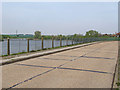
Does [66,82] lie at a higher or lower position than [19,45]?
lower

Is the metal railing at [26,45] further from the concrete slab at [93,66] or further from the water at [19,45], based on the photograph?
the concrete slab at [93,66]

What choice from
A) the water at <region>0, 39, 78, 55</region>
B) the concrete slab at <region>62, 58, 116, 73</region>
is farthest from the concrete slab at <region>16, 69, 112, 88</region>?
the water at <region>0, 39, 78, 55</region>

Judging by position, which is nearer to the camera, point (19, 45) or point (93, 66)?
point (93, 66)

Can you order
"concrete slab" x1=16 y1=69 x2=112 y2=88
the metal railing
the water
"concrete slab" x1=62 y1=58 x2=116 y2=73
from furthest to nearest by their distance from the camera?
the water → the metal railing → "concrete slab" x1=62 y1=58 x2=116 y2=73 → "concrete slab" x1=16 y1=69 x2=112 y2=88

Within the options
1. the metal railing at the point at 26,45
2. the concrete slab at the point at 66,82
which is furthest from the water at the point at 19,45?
the concrete slab at the point at 66,82

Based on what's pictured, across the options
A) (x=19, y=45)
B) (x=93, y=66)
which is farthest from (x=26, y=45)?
(x=93, y=66)

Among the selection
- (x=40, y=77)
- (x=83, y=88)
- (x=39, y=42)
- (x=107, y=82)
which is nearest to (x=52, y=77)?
(x=40, y=77)

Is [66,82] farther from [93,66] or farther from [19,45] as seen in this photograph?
[19,45]

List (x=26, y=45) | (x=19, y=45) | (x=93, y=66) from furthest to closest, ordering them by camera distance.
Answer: (x=26, y=45) → (x=19, y=45) → (x=93, y=66)

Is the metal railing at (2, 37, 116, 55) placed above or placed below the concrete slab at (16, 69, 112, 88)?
above

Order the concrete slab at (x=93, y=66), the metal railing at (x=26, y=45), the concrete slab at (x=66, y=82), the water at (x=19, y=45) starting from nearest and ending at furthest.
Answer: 1. the concrete slab at (x=66, y=82)
2. the concrete slab at (x=93, y=66)
3. the metal railing at (x=26, y=45)
4. the water at (x=19, y=45)

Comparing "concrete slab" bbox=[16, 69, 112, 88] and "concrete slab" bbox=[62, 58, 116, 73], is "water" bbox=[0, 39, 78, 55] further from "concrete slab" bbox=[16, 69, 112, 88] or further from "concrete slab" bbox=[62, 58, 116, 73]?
"concrete slab" bbox=[16, 69, 112, 88]

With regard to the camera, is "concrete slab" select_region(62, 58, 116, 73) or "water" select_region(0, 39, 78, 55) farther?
"water" select_region(0, 39, 78, 55)

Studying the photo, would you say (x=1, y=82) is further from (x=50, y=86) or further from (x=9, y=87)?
(x=50, y=86)
